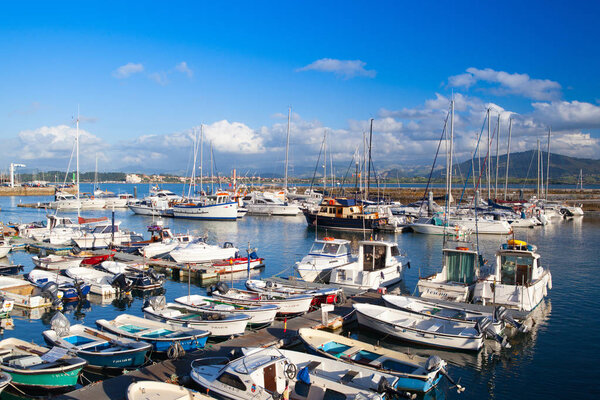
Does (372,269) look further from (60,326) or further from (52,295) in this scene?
(52,295)

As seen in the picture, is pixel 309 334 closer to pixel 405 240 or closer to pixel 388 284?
pixel 388 284

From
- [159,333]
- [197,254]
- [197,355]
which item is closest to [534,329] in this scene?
[197,355]

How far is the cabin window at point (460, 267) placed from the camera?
22.5 meters

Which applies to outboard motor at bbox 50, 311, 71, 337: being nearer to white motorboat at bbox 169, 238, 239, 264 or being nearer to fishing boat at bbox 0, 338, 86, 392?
fishing boat at bbox 0, 338, 86, 392

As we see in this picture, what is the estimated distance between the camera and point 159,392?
1073 centimetres

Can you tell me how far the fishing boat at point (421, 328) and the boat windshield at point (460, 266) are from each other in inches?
237

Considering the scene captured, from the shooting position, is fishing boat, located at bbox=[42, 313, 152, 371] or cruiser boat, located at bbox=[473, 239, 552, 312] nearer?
fishing boat, located at bbox=[42, 313, 152, 371]

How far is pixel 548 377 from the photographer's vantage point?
48.2 ft

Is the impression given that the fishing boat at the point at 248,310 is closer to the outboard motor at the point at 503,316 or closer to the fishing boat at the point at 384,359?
the fishing boat at the point at 384,359

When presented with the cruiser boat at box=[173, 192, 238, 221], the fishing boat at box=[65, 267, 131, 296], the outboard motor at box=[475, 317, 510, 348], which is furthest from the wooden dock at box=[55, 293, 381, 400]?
the cruiser boat at box=[173, 192, 238, 221]

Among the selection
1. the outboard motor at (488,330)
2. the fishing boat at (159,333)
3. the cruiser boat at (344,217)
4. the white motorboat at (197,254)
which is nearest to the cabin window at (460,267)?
the outboard motor at (488,330)

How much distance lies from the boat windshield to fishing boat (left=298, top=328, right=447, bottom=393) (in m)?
9.74

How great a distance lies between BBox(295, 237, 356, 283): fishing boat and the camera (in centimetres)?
2602

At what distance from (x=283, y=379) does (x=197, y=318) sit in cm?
700
